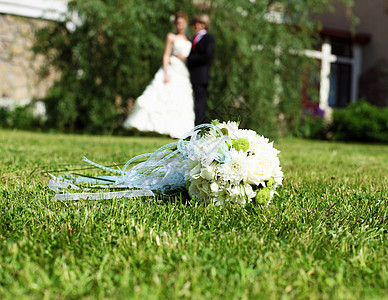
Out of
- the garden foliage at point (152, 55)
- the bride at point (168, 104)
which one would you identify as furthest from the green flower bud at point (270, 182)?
the garden foliage at point (152, 55)

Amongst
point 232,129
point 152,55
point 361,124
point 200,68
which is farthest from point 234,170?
point 361,124

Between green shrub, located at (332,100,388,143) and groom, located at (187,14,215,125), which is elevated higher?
groom, located at (187,14,215,125)

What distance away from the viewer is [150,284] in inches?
39.5

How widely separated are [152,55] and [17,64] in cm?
428

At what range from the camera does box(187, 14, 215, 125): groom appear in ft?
19.0

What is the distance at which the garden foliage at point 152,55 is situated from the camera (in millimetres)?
7727

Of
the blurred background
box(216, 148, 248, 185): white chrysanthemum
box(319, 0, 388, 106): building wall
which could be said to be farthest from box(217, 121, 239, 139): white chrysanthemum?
box(319, 0, 388, 106): building wall

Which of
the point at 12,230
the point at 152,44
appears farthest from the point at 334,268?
the point at 152,44

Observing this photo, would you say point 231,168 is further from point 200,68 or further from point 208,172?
point 200,68

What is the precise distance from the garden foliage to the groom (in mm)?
1610

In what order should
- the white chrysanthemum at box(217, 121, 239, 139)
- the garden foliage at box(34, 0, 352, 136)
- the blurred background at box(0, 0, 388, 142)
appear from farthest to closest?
the garden foliage at box(34, 0, 352, 136), the blurred background at box(0, 0, 388, 142), the white chrysanthemum at box(217, 121, 239, 139)

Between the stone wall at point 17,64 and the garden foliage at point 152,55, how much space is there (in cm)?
197

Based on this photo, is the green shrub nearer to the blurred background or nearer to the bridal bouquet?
the blurred background

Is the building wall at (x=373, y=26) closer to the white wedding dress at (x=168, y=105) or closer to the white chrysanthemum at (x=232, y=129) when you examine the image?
the white wedding dress at (x=168, y=105)
